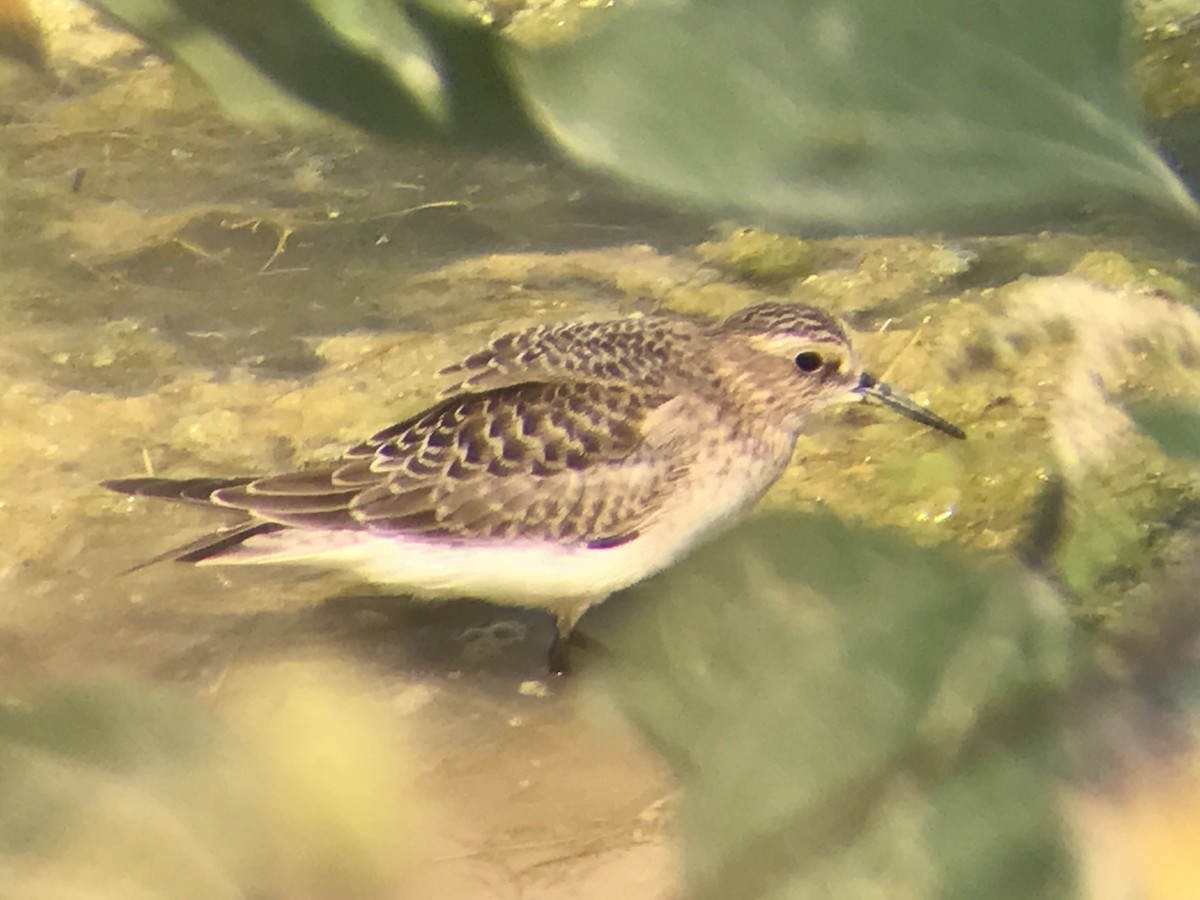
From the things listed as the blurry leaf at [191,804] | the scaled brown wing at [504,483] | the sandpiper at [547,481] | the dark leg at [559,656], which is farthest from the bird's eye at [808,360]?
the blurry leaf at [191,804]

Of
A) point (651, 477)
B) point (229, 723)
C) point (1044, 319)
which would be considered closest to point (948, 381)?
point (1044, 319)

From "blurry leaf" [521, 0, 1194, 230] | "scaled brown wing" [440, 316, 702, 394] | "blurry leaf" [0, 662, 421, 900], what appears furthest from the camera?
"scaled brown wing" [440, 316, 702, 394]

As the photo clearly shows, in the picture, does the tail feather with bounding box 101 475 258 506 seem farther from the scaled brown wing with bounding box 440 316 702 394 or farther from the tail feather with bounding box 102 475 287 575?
the scaled brown wing with bounding box 440 316 702 394

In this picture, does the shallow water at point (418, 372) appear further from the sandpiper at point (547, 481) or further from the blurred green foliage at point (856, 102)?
the blurred green foliage at point (856, 102)

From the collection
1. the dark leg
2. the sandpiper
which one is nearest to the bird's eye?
the sandpiper

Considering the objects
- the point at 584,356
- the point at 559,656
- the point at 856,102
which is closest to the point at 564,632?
the point at 559,656

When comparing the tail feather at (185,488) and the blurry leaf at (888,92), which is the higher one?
the blurry leaf at (888,92)
